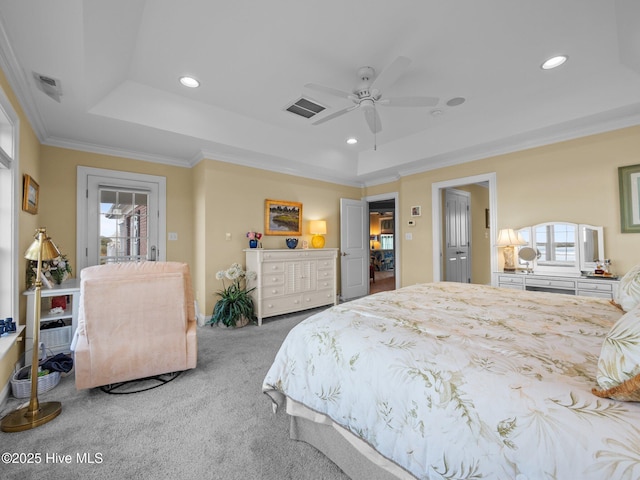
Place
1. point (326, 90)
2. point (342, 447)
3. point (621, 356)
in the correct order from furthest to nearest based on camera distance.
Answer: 1. point (326, 90)
2. point (342, 447)
3. point (621, 356)

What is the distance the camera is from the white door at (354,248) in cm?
562

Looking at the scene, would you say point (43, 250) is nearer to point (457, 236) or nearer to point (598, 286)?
point (598, 286)

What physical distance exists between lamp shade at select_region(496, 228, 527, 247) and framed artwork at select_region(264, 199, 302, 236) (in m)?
3.04

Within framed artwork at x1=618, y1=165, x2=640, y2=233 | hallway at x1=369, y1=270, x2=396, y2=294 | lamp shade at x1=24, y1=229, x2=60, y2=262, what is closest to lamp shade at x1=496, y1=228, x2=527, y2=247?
framed artwork at x1=618, y1=165, x2=640, y2=233

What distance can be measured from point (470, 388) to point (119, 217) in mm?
4634

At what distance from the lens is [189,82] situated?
9.68 ft

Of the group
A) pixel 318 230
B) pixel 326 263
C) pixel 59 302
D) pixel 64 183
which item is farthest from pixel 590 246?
pixel 64 183

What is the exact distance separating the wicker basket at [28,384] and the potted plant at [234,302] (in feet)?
5.69

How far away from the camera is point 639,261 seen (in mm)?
2980

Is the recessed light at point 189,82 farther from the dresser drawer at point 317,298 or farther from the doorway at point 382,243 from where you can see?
the doorway at point 382,243

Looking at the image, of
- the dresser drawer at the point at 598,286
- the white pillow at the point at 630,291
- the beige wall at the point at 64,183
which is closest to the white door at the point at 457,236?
the dresser drawer at the point at 598,286

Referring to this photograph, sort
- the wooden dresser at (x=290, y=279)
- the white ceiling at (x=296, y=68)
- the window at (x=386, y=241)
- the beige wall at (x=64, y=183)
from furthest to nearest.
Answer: the window at (x=386, y=241), the wooden dresser at (x=290, y=279), the beige wall at (x=64, y=183), the white ceiling at (x=296, y=68)

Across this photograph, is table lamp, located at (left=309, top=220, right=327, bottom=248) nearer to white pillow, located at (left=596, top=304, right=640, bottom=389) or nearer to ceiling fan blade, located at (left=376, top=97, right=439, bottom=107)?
ceiling fan blade, located at (left=376, top=97, right=439, bottom=107)

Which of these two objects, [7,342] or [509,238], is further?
[509,238]
